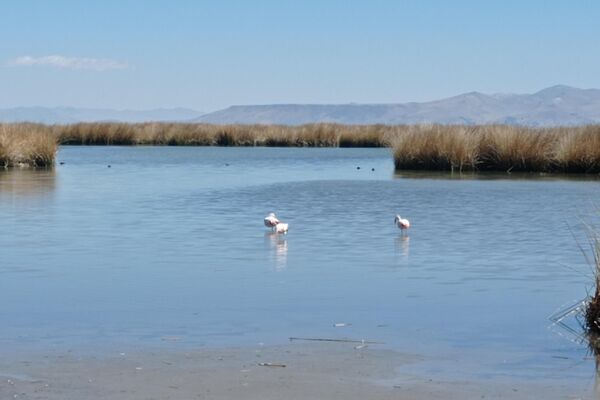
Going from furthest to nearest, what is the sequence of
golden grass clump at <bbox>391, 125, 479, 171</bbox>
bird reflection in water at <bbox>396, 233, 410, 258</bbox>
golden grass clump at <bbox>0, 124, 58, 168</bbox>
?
1. golden grass clump at <bbox>0, 124, 58, 168</bbox>
2. golden grass clump at <bbox>391, 125, 479, 171</bbox>
3. bird reflection in water at <bbox>396, 233, 410, 258</bbox>

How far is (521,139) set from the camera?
30328 mm

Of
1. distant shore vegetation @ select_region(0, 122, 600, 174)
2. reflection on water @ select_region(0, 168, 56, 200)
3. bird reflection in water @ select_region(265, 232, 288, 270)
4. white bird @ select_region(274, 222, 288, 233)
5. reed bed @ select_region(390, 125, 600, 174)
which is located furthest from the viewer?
reed bed @ select_region(390, 125, 600, 174)

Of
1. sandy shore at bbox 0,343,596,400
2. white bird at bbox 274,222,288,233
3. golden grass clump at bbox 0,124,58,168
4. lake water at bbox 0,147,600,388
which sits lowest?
sandy shore at bbox 0,343,596,400

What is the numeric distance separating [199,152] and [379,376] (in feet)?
138

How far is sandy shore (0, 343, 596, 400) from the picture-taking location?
640cm

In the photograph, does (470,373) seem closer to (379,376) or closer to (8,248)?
(379,376)

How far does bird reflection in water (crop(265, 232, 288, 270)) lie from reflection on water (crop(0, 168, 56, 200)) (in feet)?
25.9

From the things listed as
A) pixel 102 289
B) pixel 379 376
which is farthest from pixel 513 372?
pixel 102 289

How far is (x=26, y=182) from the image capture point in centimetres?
2533

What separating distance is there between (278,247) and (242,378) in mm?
6746

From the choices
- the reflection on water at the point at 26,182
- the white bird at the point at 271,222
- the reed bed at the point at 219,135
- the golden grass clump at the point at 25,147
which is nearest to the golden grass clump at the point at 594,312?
the white bird at the point at 271,222

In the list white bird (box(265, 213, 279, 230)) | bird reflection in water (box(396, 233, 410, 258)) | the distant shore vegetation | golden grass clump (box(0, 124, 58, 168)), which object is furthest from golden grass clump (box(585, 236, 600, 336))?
golden grass clump (box(0, 124, 58, 168))

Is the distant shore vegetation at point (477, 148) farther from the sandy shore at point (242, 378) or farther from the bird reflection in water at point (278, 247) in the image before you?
the sandy shore at point (242, 378)

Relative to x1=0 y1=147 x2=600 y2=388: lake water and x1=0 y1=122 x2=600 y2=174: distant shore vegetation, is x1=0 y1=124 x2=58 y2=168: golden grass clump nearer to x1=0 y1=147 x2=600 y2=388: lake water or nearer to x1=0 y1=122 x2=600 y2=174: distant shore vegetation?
x1=0 y1=122 x2=600 y2=174: distant shore vegetation
